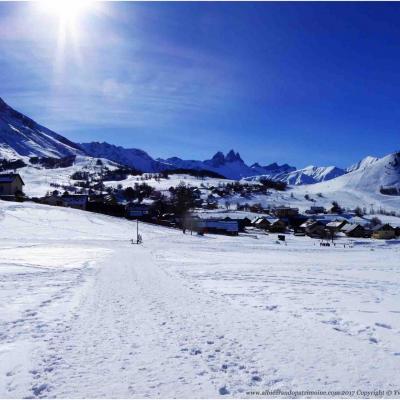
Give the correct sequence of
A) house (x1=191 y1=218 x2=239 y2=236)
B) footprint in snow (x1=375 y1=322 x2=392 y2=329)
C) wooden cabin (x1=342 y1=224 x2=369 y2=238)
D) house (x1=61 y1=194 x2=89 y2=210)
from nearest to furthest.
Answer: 1. footprint in snow (x1=375 y1=322 x2=392 y2=329)
2. house (x1=191 y1=218 x2=239 y2=236)
3. house (x1=61 y1=194 x2=89 y2=210)
4. wooden cabin (x1=342 y1=224 x2=369 y2=238)

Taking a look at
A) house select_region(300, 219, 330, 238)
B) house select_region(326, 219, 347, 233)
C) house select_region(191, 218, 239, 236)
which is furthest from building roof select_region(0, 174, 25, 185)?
house select_region(326, 219, 347, 233)

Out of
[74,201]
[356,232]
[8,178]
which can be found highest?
[8,178]

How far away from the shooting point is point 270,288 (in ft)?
55.7

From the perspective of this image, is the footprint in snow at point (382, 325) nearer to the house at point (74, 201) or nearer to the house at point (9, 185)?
the house at point (74, 201)

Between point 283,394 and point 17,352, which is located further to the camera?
point 17,352

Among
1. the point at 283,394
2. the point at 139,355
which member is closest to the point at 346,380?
the point at 283,394

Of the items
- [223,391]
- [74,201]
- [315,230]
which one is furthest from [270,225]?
[223,391]

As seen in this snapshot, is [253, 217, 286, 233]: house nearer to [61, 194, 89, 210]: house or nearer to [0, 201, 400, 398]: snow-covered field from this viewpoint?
[61, 194, 89, 210]: house

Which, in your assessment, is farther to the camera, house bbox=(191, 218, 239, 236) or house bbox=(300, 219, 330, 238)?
house bbox=(300, 219, 330, 238)

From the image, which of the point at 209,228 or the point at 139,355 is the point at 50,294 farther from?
the point at 209,228

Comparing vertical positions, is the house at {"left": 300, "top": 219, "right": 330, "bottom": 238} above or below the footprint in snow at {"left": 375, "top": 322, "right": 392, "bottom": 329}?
below

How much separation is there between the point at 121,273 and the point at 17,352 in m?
13.5

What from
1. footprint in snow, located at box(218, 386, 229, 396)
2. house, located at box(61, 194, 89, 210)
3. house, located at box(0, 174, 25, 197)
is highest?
house, located at box(0, 174, 25, 197)

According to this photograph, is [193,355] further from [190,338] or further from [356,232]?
[356,232]
